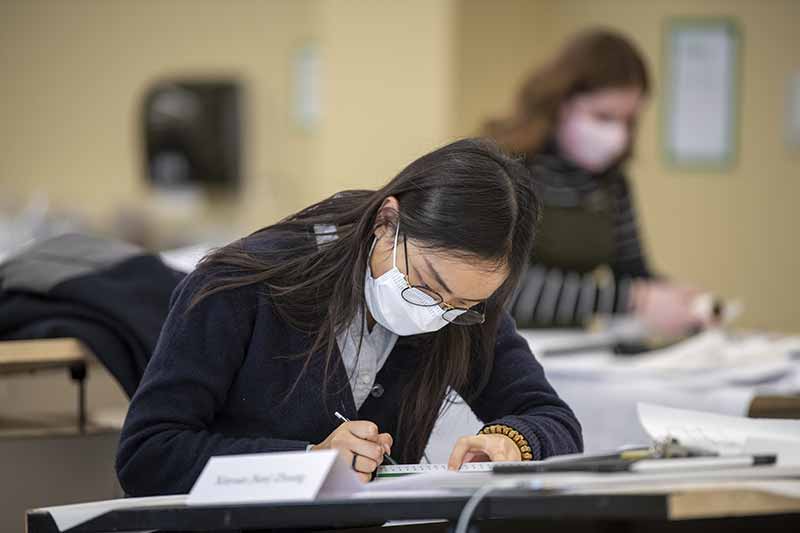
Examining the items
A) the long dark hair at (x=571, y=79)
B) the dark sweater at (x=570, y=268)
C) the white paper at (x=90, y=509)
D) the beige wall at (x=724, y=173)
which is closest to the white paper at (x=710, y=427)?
the white paper at (x=90, y=509)

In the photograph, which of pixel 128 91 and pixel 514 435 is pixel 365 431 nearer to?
pixel 514 435

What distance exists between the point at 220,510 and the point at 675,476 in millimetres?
428

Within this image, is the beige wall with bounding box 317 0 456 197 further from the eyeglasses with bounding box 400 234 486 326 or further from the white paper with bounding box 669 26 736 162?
the eyeglasses with bounding box 400 234 486 326

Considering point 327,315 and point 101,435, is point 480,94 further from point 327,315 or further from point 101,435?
point 327,315

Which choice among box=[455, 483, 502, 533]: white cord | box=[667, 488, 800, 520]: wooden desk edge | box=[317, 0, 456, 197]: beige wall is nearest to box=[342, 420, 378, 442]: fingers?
box=[455, 483, 502, 533]: white cord

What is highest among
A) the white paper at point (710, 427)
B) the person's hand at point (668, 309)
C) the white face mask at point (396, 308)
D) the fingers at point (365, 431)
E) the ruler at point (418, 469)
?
the white face mask at point (396, 308)

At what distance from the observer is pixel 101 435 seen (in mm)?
1994

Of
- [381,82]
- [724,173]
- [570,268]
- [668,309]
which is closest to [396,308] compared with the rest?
[668,309]

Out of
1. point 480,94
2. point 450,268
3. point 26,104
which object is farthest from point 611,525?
point 26,104

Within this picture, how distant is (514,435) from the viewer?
4.90ft

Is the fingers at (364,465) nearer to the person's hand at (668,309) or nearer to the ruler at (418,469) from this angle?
the ruler at (418,469)

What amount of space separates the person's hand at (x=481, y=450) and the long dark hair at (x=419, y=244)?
17 centimetres

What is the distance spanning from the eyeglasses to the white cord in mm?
374

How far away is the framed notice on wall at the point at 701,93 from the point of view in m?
5.02
